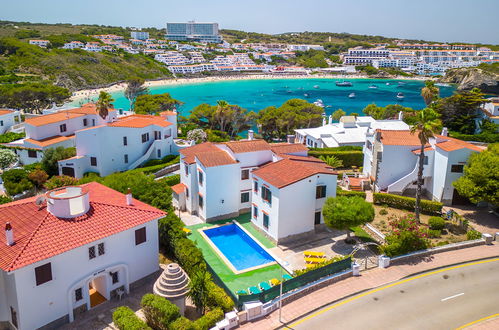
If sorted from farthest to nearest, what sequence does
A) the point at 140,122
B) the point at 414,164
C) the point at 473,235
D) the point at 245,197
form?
1. the point at 140,122
2. the point at 414,164
3. the point at 245,197
4. the point at 473,235

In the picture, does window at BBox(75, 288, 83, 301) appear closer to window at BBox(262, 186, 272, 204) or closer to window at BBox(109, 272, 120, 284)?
window at BBox(109, 272, 120, 284)

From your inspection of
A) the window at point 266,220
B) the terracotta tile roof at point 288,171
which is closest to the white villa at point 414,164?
the terracotta tile roof at point 288,171

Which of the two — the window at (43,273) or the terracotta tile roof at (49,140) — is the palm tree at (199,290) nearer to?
the window at (43,273)

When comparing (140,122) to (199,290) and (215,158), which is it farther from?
(199,290)

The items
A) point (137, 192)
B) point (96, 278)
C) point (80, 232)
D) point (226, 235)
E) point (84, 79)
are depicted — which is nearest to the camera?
point (80, 232)

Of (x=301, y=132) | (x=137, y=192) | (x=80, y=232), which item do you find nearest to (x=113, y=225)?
(x=80, y=232)

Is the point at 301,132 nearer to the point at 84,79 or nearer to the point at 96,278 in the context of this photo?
the point at 96,278

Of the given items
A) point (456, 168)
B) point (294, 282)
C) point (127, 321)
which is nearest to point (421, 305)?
point (294, 282)
